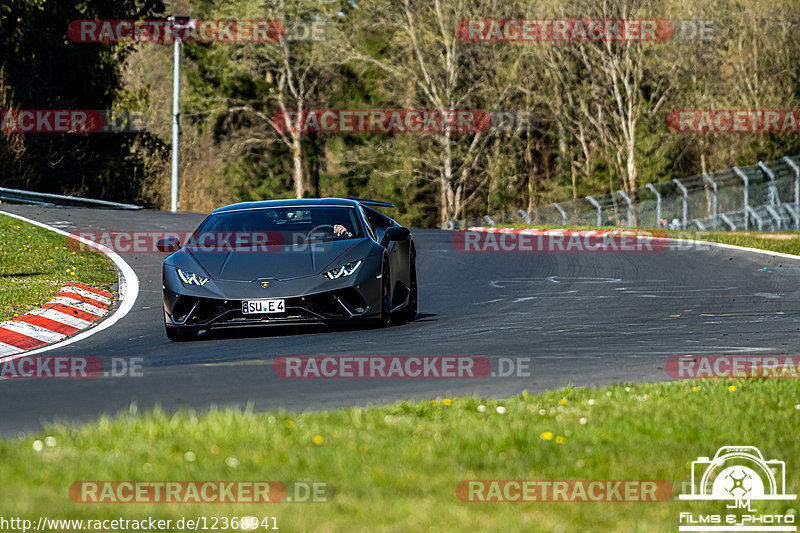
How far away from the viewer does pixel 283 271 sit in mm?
11914

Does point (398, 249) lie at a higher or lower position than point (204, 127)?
lower

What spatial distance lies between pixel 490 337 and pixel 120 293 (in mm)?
6862

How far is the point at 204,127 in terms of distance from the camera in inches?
2584

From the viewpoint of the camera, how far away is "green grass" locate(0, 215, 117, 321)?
49.2 ft

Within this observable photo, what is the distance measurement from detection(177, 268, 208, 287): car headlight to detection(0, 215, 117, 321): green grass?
256 centimetres

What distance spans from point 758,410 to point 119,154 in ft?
142

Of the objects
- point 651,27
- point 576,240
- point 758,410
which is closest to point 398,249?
point 758,410

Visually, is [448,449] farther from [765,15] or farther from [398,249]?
[765,15]
